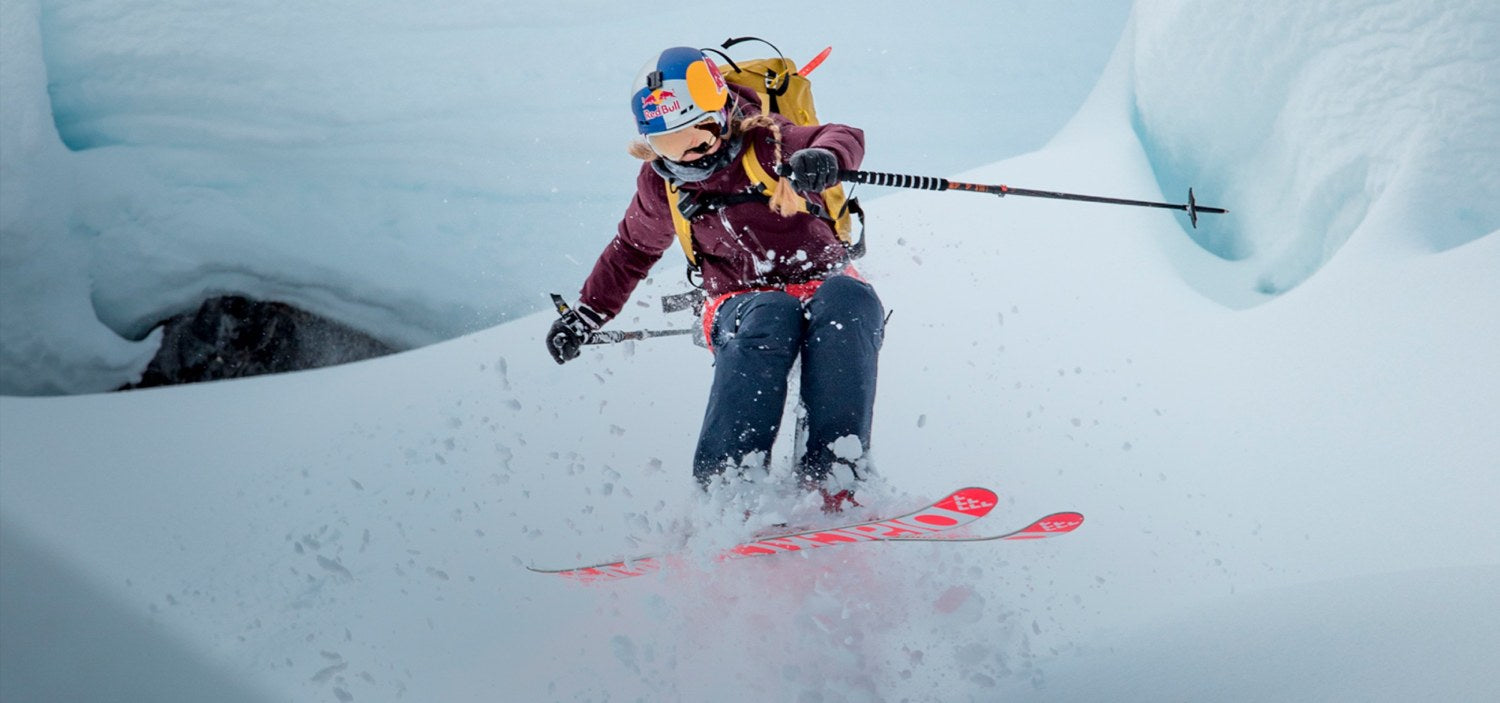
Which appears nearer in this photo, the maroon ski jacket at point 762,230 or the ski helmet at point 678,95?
the ski helmet at point 678,95

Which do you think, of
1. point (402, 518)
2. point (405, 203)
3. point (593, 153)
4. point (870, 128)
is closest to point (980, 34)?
point (870, 128)

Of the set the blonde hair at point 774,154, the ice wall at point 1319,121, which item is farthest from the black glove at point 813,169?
the ice wall at point 1319,121

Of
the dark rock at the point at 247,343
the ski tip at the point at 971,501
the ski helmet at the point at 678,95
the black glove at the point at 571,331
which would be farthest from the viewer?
the dark rock at the point at 247,343

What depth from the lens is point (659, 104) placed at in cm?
269

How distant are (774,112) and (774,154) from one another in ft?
1.06

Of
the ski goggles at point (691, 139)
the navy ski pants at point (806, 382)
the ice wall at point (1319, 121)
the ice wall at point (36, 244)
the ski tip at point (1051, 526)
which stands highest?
the ice wall at point (1319, 121)

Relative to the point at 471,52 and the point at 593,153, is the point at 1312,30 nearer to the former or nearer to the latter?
the point at 593,153

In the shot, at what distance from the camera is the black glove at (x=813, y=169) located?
8.36ft

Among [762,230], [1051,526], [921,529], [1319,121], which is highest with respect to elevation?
[1319,121]

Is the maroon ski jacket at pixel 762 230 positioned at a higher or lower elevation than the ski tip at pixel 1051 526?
higher

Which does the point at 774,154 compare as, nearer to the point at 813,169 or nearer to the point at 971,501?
the point at 813,169

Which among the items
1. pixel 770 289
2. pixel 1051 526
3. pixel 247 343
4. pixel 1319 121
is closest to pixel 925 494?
pixel 1051 526

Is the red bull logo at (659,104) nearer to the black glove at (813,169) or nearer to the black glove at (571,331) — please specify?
the black glove at (813,169)

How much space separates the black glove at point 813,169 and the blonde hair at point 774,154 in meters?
0.12
